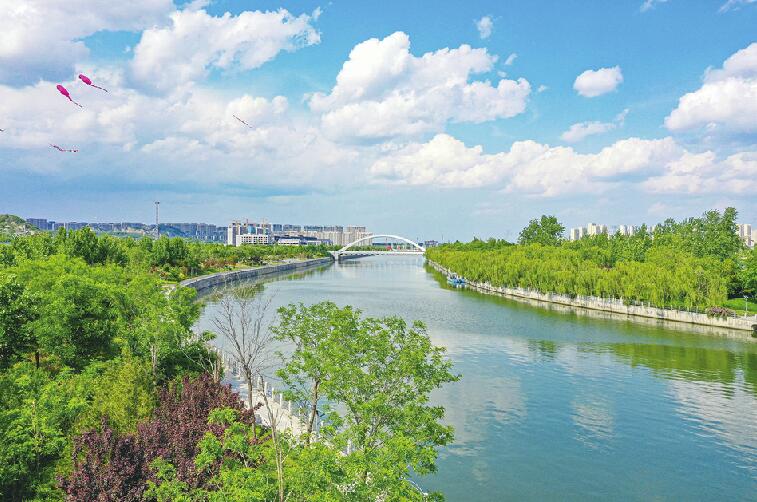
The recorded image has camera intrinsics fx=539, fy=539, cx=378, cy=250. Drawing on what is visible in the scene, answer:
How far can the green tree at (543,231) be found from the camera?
423ft

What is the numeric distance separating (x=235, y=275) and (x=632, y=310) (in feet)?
206

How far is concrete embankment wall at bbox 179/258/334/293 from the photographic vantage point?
72031 millimetres

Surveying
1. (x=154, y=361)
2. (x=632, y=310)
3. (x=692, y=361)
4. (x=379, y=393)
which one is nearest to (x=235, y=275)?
(x=632, y=310)

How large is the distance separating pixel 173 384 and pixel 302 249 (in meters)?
168

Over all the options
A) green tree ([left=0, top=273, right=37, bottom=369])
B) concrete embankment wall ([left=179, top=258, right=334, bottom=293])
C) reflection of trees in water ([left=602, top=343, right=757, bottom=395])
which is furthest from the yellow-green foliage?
green tree ([left=0, top=273, right=37, bottom=369])

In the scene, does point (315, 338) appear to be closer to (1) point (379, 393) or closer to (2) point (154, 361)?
(1) point (379, 393)

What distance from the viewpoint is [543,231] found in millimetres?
131375

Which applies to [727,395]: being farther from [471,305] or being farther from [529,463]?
[471,305]

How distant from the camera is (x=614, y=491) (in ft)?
57.3

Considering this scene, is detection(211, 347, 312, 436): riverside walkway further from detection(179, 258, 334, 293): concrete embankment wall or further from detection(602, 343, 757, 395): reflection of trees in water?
detection(602, 343, 757, 395): reflection of trees in water

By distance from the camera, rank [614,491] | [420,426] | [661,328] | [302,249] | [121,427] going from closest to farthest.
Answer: [420,426]
[121,427]
[614,491]
[661,328]
[302,249]

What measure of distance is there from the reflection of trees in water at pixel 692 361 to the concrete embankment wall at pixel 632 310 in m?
9.18

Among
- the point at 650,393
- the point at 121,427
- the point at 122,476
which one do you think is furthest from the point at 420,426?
the point at 650,393

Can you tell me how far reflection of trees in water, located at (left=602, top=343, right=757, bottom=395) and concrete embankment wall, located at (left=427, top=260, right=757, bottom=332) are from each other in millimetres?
9183
